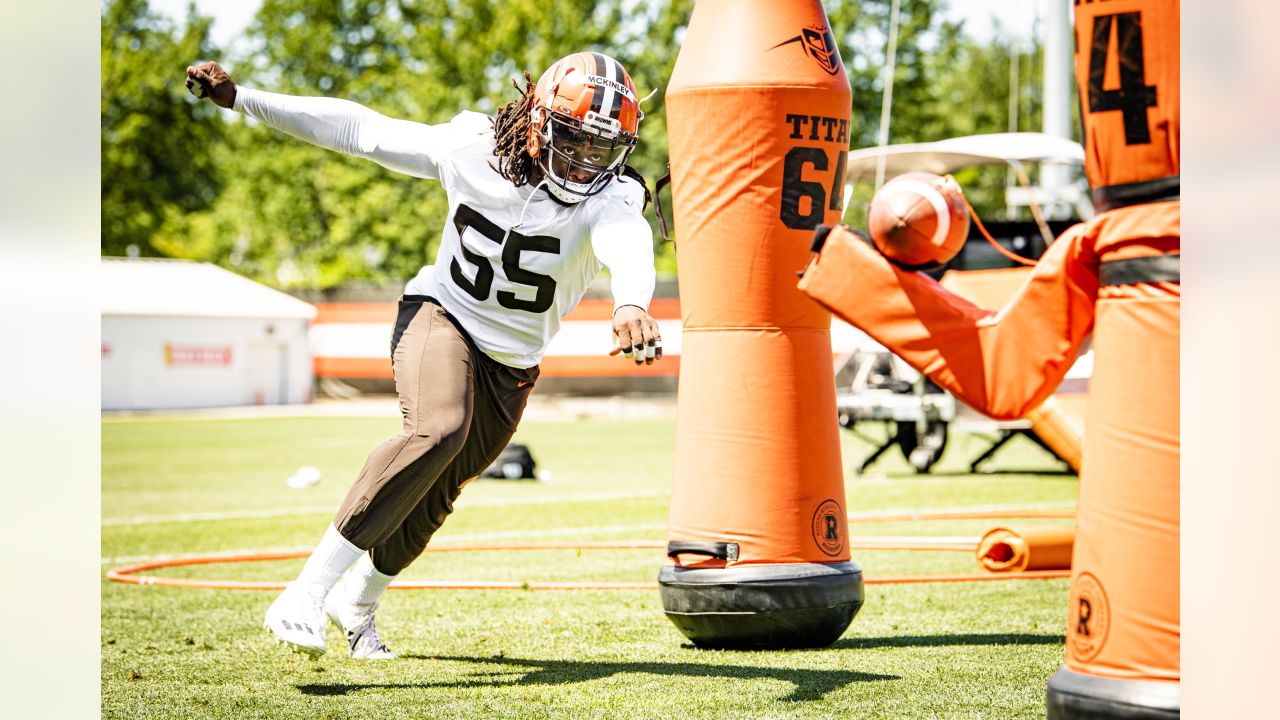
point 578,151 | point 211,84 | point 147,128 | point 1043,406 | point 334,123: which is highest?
point 147,128

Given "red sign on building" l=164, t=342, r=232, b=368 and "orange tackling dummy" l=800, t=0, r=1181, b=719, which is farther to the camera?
"red sign on building" l=164, t=342, r=232, b=368

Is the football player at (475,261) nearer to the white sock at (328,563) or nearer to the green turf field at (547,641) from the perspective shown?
the white sock at (328,563)

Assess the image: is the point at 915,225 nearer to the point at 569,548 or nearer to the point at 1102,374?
the point at 1102,374

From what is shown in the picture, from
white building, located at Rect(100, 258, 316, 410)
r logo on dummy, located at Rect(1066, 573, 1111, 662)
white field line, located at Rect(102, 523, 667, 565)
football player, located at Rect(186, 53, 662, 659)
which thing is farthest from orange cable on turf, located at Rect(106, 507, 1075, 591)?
white building, located at Rect(100, 258, 316, 410)

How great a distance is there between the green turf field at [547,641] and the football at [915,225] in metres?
1.60

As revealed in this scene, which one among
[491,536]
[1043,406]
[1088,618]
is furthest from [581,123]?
[1043,406]

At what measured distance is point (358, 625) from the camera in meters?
5.97

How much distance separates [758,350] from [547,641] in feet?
5.04

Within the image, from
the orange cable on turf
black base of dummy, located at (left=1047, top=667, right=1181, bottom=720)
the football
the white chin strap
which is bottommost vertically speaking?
the orange cable on turf

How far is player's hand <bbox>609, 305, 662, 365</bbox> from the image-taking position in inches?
185

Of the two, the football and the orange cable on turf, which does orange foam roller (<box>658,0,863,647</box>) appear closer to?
the orange cable on turf

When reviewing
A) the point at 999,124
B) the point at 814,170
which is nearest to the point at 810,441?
the point at 814,170

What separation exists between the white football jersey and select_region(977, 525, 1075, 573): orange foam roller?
356cm
